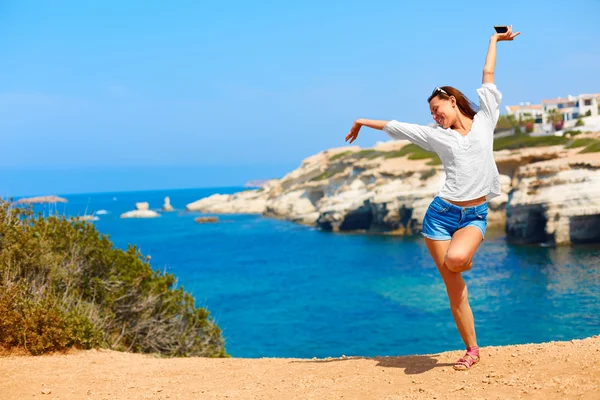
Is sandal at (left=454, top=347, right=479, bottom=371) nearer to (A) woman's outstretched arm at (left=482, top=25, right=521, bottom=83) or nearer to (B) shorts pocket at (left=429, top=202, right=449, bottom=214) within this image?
(B) shorts pocket at (left=429, top=202, right=449, bottom=214)

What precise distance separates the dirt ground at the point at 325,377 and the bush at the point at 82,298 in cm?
48

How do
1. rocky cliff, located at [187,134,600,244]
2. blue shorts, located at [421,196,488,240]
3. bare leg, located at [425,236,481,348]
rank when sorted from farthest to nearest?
rocky cliff, located at [187,134,600,244] < bare leg, located at [425,236,481,348] < blue shorts, located at [421,196,488,240]

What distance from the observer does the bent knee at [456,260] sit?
508cm

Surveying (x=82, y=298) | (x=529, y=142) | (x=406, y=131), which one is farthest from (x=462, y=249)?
(x=529, y=142)

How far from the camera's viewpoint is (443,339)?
21.1m

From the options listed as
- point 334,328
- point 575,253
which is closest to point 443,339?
point 334,328

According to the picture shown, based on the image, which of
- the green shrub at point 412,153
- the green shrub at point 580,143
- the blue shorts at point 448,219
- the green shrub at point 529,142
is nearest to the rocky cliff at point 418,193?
the green shrub at point 412,153

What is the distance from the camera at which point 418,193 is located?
49406mm

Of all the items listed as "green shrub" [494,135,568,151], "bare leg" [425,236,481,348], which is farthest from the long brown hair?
"green shrub" [494,135,568,151]

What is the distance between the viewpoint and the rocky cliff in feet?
121

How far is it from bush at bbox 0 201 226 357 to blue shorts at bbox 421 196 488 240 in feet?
16.1

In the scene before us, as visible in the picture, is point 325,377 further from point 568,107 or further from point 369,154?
point 568,107

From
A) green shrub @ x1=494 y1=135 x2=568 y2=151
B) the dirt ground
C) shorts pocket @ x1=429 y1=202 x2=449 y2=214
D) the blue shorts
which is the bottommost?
the dirt ground

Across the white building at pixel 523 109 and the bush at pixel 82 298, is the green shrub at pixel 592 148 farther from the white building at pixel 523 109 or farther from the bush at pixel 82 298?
the white building at pixel 523 109
